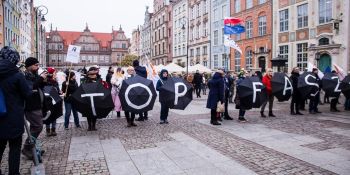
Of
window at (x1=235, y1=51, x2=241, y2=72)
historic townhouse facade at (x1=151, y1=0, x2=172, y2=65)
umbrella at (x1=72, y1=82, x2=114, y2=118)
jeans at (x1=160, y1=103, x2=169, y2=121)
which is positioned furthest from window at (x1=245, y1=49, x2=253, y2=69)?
umbrella at (x1=72, y1=82, x2=114, y2=118)

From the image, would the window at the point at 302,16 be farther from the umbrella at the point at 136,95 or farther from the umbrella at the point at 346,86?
the umbrella at the point at 136,95

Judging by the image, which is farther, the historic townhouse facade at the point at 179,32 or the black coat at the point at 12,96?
the historic townhouse facade at the point at 179,32

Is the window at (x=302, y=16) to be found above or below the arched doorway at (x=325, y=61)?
above

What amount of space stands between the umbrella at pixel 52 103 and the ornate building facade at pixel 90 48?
301 feet

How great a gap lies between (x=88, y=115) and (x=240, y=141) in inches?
159

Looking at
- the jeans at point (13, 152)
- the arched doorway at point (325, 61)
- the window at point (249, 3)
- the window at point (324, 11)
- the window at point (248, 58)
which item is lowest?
the jeans at point (13, 152)

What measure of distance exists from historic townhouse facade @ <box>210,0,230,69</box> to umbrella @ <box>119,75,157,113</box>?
1222 inches

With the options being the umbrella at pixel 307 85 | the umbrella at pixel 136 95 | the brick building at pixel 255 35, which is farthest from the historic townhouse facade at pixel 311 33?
the umbrella at pixel 136 95

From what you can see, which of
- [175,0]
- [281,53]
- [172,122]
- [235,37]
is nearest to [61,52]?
[175,0]

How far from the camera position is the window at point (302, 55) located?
88.7 feet

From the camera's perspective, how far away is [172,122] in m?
10.5

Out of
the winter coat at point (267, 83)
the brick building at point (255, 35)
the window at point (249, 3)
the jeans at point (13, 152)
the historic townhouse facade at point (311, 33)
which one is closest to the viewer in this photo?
the jeans at point (13, 152)

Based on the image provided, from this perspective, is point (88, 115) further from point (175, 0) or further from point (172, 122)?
point (175, 0)

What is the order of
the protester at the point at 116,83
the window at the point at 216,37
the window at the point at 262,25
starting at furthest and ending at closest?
the window at the point at 216,37, the window at the point at 262,25, the protester at the point at 116,83
